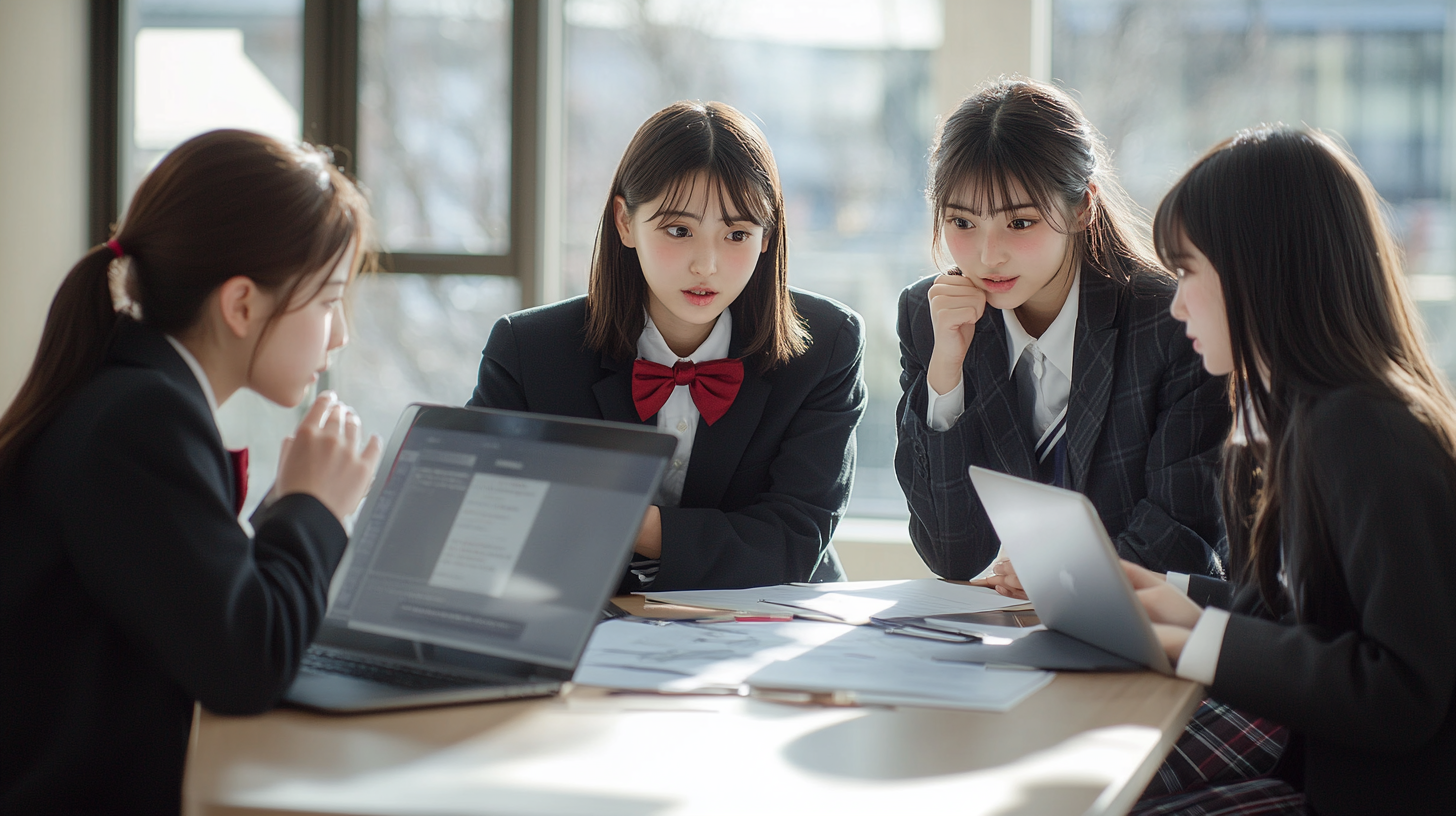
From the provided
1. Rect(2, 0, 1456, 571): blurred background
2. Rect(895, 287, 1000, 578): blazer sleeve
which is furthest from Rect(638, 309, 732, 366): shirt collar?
Rect(2, 0, 1456, 571): blurred background

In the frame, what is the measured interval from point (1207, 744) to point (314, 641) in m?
1.07

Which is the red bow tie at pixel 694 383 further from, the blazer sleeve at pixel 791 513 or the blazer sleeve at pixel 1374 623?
the blazer sleeve at pixel 1374 623

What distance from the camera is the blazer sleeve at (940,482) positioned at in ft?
6.23

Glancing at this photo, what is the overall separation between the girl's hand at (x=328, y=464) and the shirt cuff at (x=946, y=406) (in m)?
1.06

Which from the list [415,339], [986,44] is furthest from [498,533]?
[415,339]

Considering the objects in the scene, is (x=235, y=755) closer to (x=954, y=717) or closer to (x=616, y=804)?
(x=616, y=804)

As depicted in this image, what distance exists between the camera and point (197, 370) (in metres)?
1.15

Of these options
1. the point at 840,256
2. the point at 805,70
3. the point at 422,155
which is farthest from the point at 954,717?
the point at 422,155

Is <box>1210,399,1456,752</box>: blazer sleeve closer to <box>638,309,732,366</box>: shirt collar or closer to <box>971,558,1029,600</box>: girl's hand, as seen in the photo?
<box>971,558,1029,600</box>: girl's hand

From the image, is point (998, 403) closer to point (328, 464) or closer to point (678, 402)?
point (678, 402)

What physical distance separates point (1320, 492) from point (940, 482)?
822mm

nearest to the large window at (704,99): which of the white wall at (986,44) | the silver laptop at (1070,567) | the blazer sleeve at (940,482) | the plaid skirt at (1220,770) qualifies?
the white wall at (986,44)

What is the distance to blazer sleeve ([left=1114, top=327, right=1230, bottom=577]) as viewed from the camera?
1.67 metres

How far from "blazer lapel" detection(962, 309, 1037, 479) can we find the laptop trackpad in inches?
24.7
